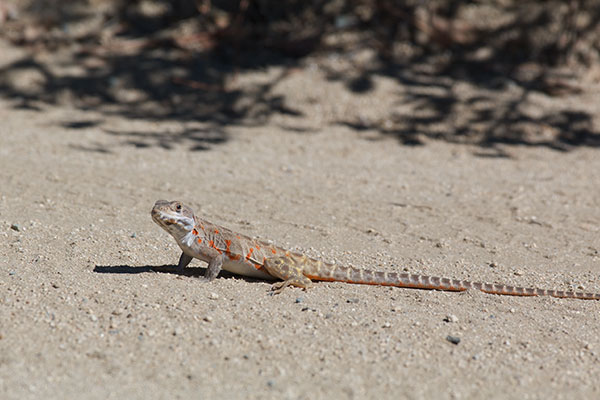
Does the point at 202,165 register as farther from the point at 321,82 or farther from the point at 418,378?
the point at 418,378

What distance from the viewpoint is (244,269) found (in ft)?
18.0

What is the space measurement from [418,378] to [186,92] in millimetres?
8568

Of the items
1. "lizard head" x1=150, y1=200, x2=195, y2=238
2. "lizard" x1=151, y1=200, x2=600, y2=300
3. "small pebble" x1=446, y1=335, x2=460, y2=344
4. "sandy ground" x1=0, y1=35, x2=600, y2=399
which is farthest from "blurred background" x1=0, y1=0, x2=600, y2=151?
"small pebble" x1=446, y1=335, x2=460, y2=344

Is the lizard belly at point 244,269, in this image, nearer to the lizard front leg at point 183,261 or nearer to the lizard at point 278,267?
the lizard at point 278,267

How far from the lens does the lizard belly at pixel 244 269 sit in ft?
17.8

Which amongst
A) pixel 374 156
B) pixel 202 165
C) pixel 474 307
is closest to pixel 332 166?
pixel 374 156

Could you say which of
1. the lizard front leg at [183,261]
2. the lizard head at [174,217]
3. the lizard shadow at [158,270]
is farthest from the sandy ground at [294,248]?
the lizard head at [174,217]

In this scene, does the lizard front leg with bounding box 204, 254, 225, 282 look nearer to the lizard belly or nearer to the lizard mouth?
the lizard belly

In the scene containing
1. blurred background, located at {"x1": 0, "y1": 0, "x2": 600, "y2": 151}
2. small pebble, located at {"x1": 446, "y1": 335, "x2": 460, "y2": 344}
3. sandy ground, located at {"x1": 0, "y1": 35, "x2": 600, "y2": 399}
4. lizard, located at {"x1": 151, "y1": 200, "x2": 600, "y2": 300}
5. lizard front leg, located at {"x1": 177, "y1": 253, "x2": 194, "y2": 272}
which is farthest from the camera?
blurred background, located at {"x1": 0, "y1": 0, "x2": 600, "y2": 151}

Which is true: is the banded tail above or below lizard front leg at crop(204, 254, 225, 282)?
below

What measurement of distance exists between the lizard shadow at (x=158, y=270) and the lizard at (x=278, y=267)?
0.28 ft

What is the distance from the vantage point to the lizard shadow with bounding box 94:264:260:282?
17.7 feet

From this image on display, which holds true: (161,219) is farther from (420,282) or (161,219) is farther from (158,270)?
(420,282)

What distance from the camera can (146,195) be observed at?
7.56 m
